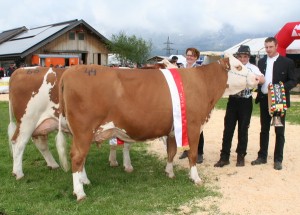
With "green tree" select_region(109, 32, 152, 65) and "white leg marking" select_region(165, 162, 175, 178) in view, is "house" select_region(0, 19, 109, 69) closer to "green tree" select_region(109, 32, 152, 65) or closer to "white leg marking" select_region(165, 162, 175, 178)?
"green tree" select_region(109, 32, 152, 65)

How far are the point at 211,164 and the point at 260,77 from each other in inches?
77.0

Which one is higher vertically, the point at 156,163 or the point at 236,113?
the point at 236,113

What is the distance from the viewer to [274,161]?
22.8ft

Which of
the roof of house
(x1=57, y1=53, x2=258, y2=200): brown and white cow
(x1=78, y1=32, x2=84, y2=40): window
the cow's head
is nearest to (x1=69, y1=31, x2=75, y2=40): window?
(x1=78, y1=32, x2=84, y2=40): window

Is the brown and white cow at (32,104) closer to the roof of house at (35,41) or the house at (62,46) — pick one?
the house at (62,46)

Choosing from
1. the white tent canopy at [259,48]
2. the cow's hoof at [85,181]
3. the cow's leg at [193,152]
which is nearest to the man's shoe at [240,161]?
the cow's leg at [193,152]

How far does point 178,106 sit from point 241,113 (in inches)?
67.5

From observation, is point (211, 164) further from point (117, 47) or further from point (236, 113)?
point (117, 47)

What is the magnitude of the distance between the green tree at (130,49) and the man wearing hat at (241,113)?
110 feet

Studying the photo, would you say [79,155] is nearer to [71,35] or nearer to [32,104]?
[32,104]

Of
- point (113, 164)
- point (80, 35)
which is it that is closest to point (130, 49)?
point (80, 35)

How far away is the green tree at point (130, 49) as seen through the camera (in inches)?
1747

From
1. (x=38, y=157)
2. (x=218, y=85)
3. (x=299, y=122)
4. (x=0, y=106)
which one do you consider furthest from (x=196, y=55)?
(x=0, y=106)

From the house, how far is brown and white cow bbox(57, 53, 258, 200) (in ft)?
84.6
